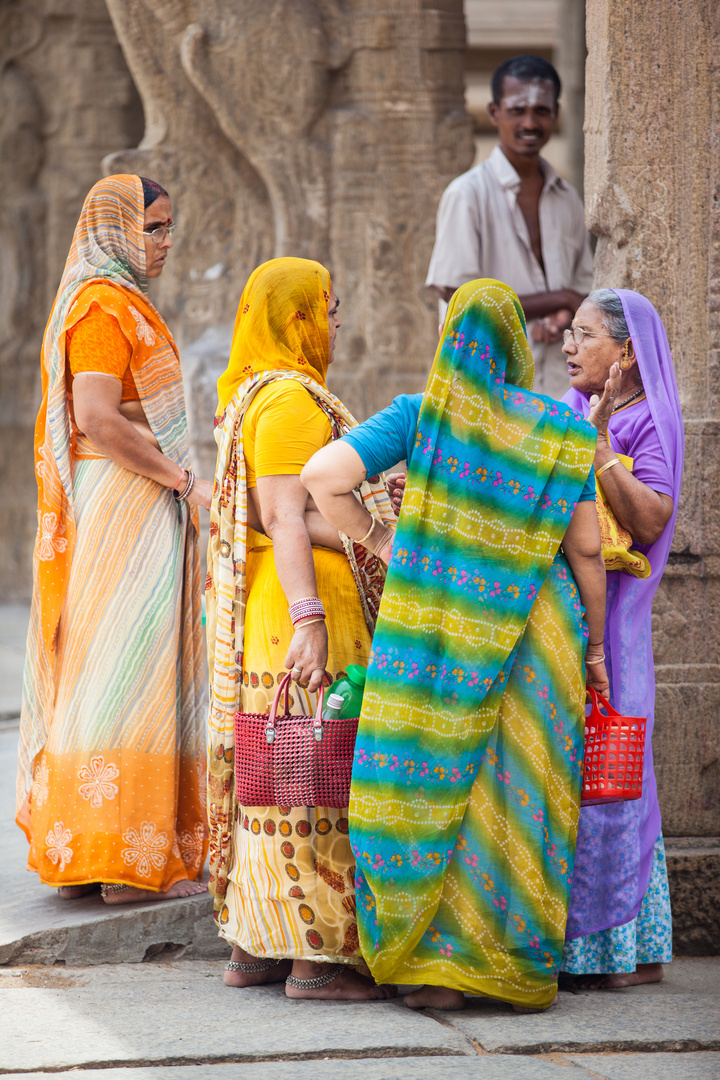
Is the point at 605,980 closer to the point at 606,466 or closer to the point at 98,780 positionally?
the point at 606,466

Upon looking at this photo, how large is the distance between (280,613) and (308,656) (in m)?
0.19

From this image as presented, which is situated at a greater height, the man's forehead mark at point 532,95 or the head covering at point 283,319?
the man's forehead mark at point 532,95

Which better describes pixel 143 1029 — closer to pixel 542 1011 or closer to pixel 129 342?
pixel 542 1011

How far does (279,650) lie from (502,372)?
78 centimetres

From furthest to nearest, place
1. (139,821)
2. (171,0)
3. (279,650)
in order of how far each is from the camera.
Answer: (171,0) < (139,821) < (279,650)

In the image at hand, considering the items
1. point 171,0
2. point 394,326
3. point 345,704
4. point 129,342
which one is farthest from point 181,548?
point 171,0

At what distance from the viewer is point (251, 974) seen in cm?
293

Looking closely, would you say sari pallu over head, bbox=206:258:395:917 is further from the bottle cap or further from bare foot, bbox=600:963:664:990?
bare foot, bbox=600:963:664:990

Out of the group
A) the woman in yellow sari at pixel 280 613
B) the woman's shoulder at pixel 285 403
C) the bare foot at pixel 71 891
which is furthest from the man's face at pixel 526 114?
the bare foot at pixel 71 891

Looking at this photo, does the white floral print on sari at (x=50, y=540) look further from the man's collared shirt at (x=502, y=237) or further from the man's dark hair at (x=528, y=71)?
the man's dark hair at (x=528, y=71)

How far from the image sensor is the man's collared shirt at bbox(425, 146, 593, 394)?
4.56 metres

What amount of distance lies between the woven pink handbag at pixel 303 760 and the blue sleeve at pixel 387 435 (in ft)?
1.70

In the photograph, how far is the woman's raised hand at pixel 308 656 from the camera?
8.92ft

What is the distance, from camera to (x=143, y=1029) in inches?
103
